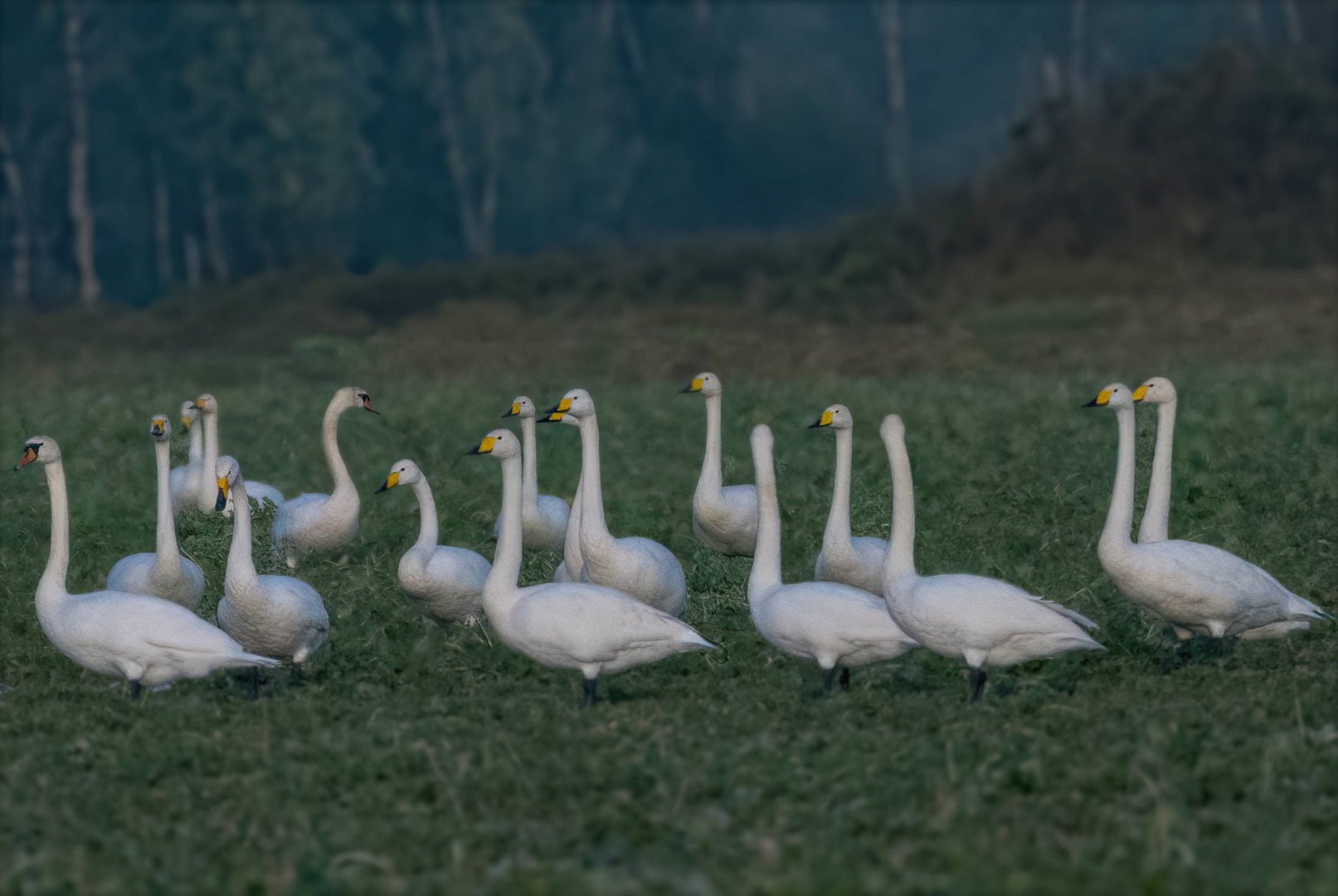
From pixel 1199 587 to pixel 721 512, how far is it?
410 cm

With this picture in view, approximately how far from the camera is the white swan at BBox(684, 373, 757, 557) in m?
12.9

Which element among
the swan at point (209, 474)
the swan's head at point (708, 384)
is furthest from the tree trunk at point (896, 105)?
the swan's head at point (708, 384)

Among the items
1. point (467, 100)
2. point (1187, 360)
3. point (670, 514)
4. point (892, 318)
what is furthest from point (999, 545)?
point (467, 100)

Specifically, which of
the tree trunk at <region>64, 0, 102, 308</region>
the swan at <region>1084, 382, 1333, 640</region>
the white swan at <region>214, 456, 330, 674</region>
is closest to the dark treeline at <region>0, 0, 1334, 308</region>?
the tree trunk at <region>64, 0, 102, 308</region>

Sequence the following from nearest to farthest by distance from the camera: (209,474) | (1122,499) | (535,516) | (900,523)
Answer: (900,523) < (1122,499) < (535,516) < (209,474)

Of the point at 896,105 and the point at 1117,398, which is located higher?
the point at 896,105

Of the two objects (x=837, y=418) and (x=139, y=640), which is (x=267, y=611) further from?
(x=837, y=418)

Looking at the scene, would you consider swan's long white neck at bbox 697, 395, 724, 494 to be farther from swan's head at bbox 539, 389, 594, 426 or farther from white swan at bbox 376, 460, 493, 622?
white swan at bbox 376, 460, 493, 622

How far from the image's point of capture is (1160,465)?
11023 millimetres

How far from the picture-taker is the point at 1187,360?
921 inches

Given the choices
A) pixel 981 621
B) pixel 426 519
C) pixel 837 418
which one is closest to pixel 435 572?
pixel 426 519

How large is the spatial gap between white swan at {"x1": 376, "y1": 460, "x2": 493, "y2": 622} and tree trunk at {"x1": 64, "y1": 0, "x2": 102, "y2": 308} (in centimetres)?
3074

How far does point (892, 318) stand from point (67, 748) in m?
24.2

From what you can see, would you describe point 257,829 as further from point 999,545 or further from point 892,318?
point 892,318
